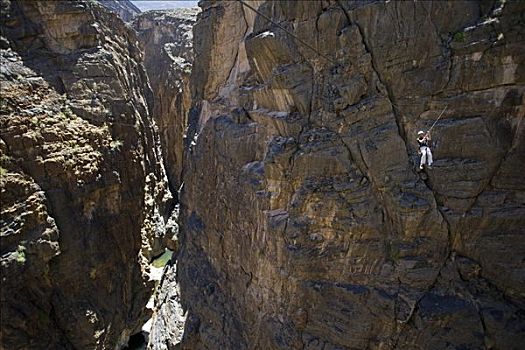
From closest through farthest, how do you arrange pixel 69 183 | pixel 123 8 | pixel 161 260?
1. pixel 69 183
2. pixel 161 260
3. pixel 123 8

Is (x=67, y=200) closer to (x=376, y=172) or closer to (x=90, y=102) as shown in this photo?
(x=90, y=102)

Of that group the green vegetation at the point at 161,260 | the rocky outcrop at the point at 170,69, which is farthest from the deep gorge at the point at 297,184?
the rocky outcrop at the point at 170,69

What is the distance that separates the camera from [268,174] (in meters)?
9.97

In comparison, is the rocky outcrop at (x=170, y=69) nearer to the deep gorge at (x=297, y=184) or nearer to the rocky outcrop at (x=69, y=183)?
the rocky outcrop at (x=69, y=183)

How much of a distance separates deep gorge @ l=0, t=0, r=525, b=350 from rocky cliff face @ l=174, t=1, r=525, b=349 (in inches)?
1.5

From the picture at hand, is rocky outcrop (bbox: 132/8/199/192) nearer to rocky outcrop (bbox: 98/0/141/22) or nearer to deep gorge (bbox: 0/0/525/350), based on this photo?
rocky outcrop (bbox: 98/0/141/22)

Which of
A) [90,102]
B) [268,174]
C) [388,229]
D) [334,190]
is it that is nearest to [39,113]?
[90,102]

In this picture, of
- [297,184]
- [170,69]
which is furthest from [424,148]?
[170,69]

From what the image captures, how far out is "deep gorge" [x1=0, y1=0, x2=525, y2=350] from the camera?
773 cm

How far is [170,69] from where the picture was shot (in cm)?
3372

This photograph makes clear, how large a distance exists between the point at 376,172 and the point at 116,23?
55.8 ft

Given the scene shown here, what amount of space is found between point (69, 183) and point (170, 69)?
21.0m

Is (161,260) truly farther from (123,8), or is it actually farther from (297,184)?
(123,8)

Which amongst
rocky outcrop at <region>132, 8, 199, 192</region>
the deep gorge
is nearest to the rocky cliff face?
the deep gorge
